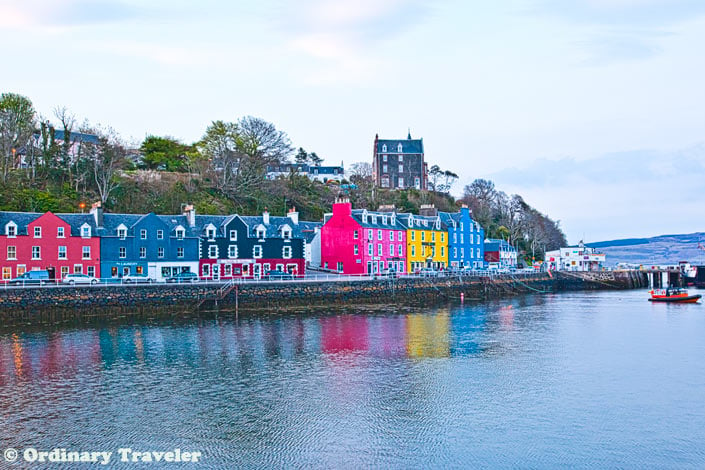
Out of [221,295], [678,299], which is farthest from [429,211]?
[221,295]

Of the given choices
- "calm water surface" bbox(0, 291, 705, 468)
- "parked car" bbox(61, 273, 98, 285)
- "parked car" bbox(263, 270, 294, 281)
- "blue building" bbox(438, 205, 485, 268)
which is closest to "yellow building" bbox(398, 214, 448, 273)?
"blue building" bbox(438, 205, 485, 268)

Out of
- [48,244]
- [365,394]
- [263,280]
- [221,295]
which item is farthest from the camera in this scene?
[263,280]

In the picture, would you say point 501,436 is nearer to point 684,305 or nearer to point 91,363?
point 91,363

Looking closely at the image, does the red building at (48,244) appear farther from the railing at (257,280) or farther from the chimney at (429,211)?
the chimney at (429,211)

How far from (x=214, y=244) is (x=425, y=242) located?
27614 millimetres

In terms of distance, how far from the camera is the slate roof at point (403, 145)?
111 m

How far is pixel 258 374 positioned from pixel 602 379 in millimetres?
14427

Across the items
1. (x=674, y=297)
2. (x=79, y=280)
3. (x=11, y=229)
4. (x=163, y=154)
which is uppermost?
(x=163, y=154)

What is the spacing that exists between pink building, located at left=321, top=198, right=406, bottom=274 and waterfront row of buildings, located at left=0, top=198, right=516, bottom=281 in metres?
0.11

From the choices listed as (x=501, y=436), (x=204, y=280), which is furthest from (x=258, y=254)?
(x=501, y=436)

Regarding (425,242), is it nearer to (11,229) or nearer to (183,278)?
(183,278)

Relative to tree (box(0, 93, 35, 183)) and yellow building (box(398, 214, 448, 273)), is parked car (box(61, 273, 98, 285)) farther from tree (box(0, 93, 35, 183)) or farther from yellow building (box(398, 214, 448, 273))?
yellow building (box(398, 214, 448, 273))

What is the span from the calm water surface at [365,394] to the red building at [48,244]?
607 inches

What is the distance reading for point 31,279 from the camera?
47.7 meters
